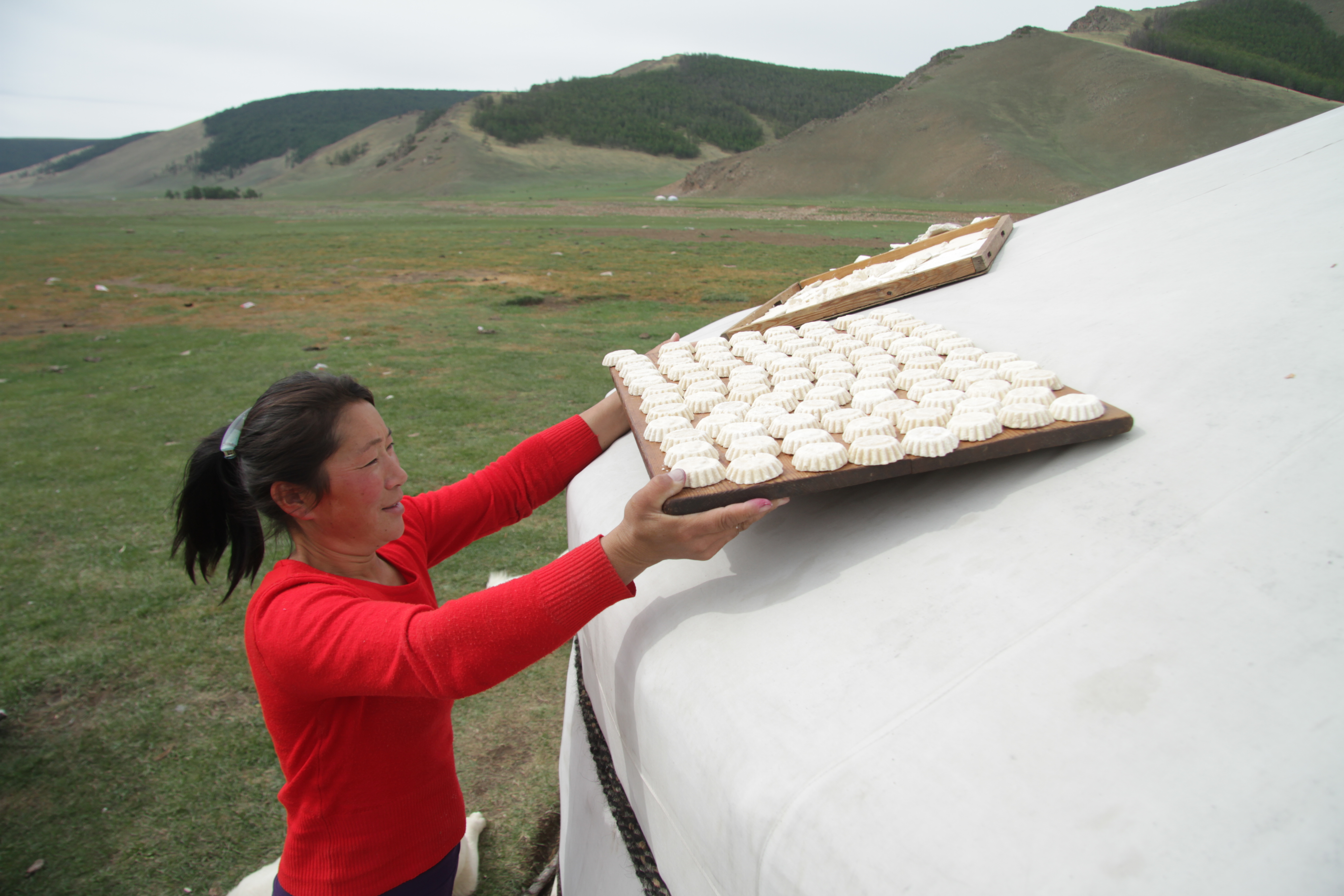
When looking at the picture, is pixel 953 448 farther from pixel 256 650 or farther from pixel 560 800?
pixel 560 800

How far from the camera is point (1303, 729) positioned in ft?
2.36

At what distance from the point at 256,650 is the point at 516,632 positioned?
1.46ft

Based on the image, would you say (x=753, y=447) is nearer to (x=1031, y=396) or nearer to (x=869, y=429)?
(x=869, y=429)

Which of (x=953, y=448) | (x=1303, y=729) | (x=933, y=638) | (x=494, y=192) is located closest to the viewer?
(x=1303, y=729)

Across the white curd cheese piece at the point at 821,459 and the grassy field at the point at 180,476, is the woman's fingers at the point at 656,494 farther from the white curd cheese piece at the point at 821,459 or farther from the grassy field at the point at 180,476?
the grassy field at the point at 180,476

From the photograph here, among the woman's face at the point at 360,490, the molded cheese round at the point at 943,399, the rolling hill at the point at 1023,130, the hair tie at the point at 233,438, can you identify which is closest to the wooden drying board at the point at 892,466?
the molded cheese round at the point at 943,399

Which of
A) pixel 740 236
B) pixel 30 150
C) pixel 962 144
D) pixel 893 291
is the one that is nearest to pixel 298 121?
pixel 30 150

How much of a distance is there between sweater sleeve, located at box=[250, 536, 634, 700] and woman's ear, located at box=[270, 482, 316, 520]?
0.18 meters

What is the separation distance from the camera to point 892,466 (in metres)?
1.10

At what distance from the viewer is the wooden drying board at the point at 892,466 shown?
107cm

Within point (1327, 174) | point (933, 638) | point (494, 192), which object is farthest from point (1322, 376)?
point (494, 192)

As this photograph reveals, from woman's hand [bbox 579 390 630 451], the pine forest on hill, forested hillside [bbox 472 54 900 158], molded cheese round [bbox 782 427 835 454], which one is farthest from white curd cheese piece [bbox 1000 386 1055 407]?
forested hillside [bbox 472 54 900 158]

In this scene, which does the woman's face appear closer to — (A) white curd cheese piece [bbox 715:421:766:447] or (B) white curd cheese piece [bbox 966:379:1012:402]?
(A) white curd cheese piece [bbox 715:421:766:447]

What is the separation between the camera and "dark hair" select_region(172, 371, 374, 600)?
1.22 metres
